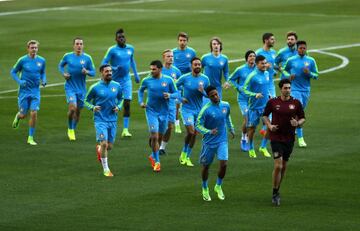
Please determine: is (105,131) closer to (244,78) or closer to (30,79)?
(244,78)

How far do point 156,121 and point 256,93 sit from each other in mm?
2938

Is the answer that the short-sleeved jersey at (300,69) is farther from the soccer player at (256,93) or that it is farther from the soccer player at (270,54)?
the soccer player at (256,93)

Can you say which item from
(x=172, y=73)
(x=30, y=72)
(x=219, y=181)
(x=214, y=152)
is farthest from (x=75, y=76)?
(x=219, y=181)

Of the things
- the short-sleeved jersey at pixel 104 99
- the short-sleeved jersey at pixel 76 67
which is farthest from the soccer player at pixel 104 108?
the short-sleeved jersey at pixel 76 67

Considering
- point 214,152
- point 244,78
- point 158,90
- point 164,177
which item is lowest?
point 164,177

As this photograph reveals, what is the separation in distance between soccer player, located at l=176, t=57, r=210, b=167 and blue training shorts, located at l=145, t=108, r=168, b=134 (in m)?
0.55

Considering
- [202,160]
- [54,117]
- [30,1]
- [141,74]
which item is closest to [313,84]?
[141,74]

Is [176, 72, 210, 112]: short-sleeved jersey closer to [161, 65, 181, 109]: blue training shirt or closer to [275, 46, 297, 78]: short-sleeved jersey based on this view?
[161, 65, 181, 109]: blue training shirt

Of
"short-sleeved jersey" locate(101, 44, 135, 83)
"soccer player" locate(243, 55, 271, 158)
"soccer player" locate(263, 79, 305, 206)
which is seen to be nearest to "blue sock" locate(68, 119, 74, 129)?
"short-sleeved jersey" locate(101, 44, 135, 83)

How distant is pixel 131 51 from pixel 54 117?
4051mm

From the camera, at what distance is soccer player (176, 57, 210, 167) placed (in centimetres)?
3052

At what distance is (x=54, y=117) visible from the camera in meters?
38.0

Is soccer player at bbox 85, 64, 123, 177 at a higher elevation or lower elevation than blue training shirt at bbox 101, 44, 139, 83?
lower

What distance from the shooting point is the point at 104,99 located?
96.2 feet
